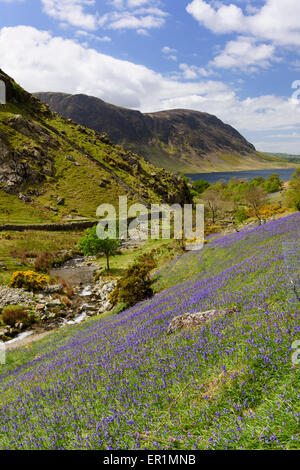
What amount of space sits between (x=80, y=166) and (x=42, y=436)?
102 meters

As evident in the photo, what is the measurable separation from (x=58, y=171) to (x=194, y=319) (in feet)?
317

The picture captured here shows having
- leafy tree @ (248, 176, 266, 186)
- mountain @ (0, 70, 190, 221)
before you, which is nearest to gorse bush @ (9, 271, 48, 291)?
mountain @ (0, 70, 190, 221)

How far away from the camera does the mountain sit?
78.8 metres

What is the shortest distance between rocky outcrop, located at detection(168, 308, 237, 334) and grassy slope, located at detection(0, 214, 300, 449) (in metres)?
0.40

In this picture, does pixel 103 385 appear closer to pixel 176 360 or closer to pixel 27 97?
pixel 176 360

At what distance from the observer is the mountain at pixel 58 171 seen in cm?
7875

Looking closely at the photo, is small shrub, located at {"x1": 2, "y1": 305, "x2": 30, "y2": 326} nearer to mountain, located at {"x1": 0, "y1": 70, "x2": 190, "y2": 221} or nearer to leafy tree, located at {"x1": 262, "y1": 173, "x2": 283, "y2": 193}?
mountain, located at {"x1": 0, "y1": 70, "x2": 190, "y2": 221}

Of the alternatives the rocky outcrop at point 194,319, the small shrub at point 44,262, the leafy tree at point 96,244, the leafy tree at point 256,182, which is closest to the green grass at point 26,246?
the small shrub at point 44,262

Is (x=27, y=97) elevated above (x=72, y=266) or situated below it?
above

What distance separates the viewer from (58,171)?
9381 centimetres

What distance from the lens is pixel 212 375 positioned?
200 inches

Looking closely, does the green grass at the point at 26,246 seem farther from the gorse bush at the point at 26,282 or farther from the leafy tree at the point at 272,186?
the leafy tree at the point at 272,186

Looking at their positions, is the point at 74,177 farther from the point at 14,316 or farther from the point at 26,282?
the point at 14,316
